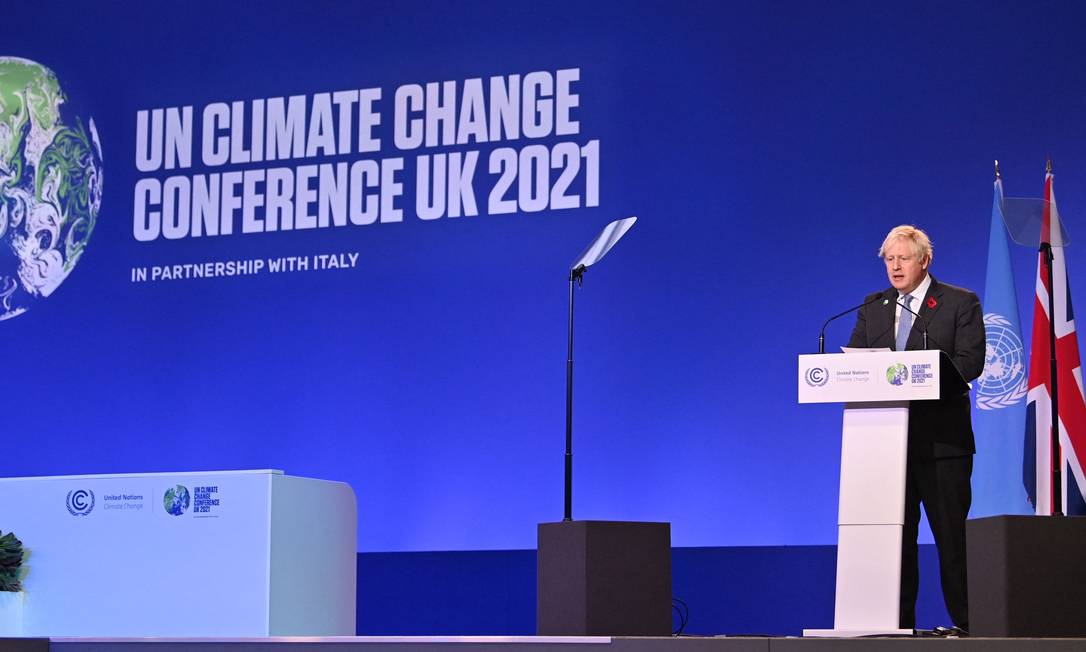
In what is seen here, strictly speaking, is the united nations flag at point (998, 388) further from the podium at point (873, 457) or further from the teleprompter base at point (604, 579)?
the teleprompter base at point (604, 579)

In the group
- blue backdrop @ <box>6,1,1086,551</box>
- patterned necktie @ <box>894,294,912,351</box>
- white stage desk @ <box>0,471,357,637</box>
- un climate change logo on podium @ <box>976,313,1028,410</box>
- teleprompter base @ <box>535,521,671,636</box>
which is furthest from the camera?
blue backdrop @ <box>6,1,1086,551</box>

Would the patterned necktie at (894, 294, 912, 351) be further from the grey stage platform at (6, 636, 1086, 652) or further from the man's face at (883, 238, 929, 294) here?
the grey stage platform at (6, 636, 1086, 652)

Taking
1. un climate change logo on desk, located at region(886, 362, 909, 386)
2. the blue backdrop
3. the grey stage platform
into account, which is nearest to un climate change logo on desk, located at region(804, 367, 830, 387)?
un climate change logo on desk, located at region(886, 362, 909, 386)

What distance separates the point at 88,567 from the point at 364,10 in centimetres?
341

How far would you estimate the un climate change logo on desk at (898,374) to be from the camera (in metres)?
→ 4.13

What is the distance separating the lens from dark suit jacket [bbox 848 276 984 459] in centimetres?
451

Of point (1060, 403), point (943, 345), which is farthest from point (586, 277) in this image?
point (943, 345)

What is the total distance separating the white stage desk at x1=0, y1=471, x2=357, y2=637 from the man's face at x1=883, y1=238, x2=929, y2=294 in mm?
2111

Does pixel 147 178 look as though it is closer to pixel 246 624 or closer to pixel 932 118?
pixel 246 624

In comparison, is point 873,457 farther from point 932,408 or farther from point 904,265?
point 904,265

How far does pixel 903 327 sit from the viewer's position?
183 inches

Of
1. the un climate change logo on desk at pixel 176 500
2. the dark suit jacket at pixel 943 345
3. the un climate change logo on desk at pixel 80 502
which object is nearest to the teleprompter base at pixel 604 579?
the dark suit jacket at pixel 943 345

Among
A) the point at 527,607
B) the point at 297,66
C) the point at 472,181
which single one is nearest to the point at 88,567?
the point at 527,607

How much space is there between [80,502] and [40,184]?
3.40 metres
